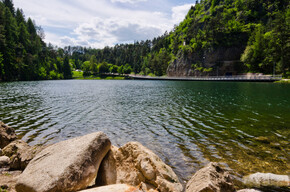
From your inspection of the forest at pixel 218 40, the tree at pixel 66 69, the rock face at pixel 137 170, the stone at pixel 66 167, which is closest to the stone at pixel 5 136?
the stone at pixel 66 167

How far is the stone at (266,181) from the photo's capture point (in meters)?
7.29

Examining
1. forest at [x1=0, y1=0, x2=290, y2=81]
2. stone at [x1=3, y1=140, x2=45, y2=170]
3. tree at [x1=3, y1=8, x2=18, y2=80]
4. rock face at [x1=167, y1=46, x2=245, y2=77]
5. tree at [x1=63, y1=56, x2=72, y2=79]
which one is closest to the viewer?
stone at [x1=3, y1=140, x2=45, y2=170]

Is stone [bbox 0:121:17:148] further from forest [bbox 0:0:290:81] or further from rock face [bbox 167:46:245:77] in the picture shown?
rock face [bbox 167:46:245:77]

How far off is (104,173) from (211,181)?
12.8 ft

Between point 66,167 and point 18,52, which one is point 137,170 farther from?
point 18,52

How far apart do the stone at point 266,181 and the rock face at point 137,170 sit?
3580 millimetres

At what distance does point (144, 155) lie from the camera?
6.79 meters

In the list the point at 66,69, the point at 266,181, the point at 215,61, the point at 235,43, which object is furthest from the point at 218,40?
the point at 66,69

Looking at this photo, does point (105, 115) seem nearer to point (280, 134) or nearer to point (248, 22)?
point (280, 134)

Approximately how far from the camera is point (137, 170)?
262 inches

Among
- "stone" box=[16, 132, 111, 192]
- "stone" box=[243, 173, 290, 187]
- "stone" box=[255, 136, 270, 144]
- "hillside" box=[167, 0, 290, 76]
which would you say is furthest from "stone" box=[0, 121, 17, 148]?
"hillside" box=[167, 0, 290, 76]

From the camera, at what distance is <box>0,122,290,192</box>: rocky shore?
5.34 m

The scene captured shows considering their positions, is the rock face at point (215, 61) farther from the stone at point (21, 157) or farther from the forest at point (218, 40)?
the stone at point (21, 157)

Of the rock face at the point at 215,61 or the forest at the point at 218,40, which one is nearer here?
the forest at the point at 218,40
